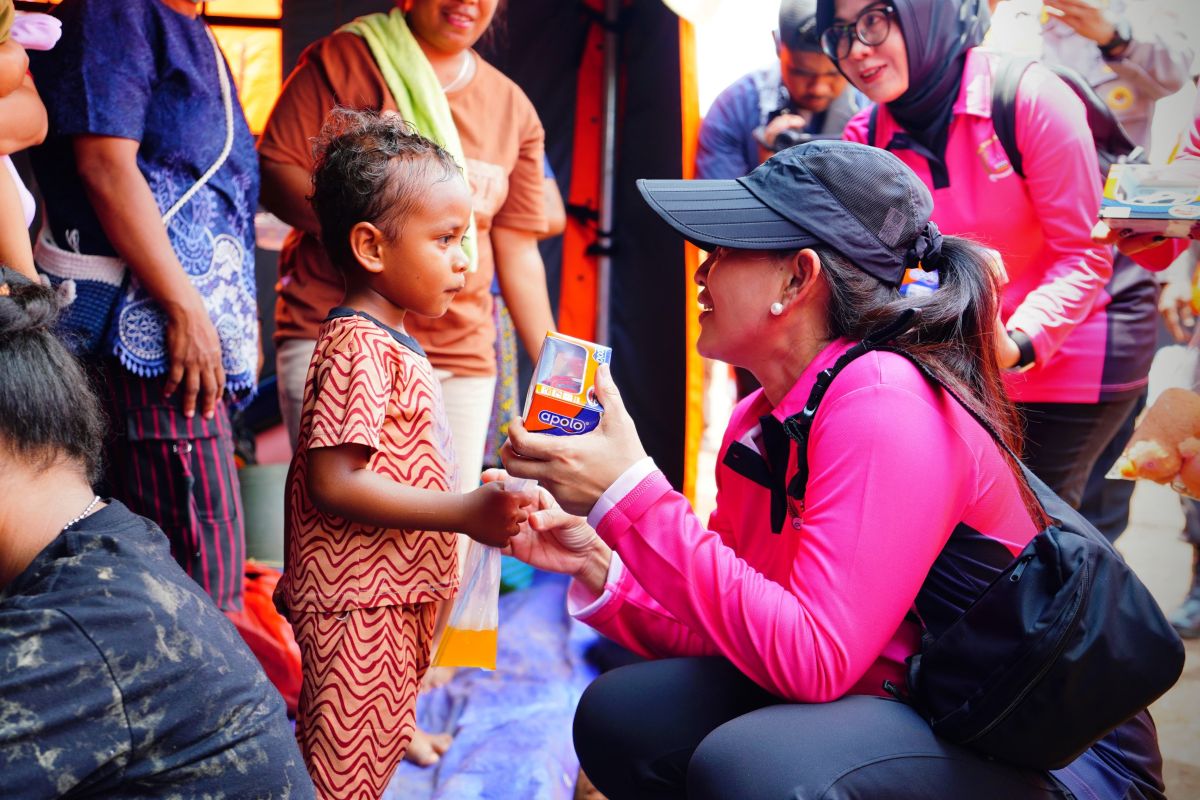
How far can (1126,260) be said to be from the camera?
237 cm

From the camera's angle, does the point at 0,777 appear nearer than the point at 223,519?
Yes

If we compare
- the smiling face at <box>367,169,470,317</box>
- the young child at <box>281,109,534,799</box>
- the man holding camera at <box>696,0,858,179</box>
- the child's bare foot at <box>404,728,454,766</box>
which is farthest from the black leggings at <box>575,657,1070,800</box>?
the man holding camera at <box>696,0,858,179</box>

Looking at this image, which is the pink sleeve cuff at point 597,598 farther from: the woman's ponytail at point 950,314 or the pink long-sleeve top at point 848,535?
the woman's ponytail at point 950,314

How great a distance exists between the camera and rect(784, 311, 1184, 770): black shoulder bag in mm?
1214

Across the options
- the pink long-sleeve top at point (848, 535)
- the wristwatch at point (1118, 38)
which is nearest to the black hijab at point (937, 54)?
the wristwatch at point (1118, 38)

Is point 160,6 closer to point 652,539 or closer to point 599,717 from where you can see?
point 652,539

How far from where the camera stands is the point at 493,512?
5.02 ft

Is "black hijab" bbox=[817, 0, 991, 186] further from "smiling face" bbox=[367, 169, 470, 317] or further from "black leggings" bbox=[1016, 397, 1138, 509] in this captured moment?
Result: "smiling face" bbox=[367, 169, 470, 317]

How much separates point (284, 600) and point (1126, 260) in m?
2.02

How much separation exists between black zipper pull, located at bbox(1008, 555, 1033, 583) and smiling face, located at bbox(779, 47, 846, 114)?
196cm

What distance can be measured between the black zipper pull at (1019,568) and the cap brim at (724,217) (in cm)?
54

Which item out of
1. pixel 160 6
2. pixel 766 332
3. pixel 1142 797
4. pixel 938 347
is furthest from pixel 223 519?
pixel 1142 797

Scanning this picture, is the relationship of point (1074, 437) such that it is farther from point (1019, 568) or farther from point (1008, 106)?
point (1019, 568)

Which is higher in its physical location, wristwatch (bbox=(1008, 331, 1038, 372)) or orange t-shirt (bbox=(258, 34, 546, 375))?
orange t-shirt (bbox=(258, 34, 546, 375))
